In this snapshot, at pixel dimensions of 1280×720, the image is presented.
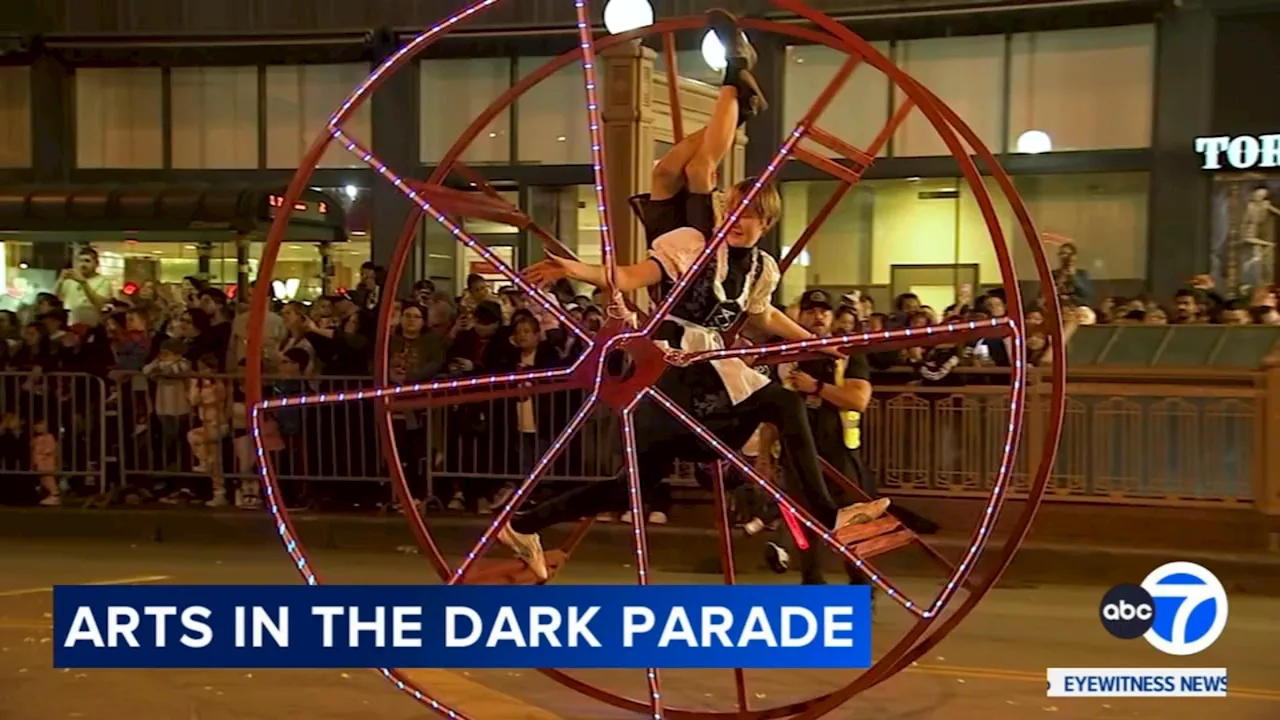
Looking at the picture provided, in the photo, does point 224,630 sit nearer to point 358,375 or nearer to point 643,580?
point 643,580

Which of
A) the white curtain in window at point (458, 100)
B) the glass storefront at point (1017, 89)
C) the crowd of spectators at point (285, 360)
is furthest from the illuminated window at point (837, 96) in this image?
the crowd of spectators at point (285, 360)

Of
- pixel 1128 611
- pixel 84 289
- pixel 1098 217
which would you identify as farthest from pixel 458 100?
pixel 1128 611

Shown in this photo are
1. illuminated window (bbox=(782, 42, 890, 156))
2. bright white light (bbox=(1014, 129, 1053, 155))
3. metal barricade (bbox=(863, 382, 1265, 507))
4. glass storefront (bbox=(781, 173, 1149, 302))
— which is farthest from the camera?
illuminated window (bbox=(782, 42, 890, 156))

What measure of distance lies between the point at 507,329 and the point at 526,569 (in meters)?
4.53

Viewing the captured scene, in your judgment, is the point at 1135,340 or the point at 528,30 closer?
the point at 1135,340

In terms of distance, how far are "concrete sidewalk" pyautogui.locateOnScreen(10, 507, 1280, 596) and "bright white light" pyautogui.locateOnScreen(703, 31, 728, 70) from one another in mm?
4222

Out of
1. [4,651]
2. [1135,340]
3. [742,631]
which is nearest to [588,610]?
[742,631]

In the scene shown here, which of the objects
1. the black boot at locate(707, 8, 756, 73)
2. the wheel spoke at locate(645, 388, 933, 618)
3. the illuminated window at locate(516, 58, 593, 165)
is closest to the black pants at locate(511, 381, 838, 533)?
the wheel spoke at locate(645, 388, 933, 618)

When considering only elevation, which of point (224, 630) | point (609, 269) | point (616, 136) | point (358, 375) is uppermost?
point (616, 136)

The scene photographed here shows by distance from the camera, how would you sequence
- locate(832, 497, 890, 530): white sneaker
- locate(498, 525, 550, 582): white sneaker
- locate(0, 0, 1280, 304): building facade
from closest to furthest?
locate(832, 497, 890, 530): white sneaker, locate(498, 525, 550, 582): white sneaker, locate(0, 0, 1280, 304): building facade

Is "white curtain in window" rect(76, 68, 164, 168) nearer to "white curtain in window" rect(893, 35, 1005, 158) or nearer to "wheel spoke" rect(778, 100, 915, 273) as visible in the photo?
"white curtain in window" rect(893, 35, 1005, 158)

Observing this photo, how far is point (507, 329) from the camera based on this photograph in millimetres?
9539

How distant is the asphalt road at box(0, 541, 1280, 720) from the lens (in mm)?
5535

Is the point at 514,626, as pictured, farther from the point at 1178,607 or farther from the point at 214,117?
the point at 214,117
